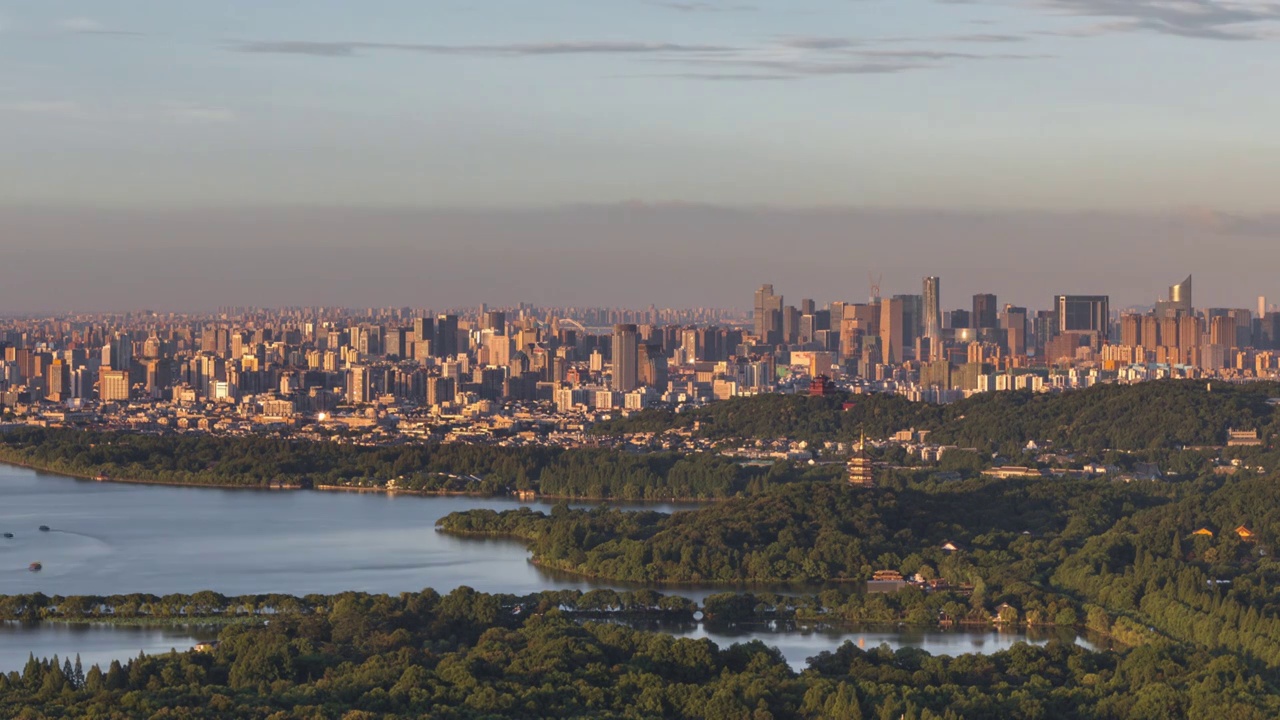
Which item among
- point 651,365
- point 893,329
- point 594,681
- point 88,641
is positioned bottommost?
point 88,641

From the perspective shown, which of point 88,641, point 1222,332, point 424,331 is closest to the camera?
point 88,641

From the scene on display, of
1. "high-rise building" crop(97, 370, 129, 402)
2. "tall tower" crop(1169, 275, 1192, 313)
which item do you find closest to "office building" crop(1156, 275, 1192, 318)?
"tall tower" crop(1169, 275, 1192, 313)

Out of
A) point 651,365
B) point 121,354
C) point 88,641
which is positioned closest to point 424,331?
point 121,354

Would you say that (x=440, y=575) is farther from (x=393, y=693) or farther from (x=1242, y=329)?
(x=1242, y=329)

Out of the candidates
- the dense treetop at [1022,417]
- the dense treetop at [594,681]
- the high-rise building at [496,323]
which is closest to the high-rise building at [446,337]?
the high-rise building at [496,323]

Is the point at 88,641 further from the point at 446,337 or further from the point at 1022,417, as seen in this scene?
the point at 446,337

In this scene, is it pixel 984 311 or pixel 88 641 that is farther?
pixel 984 311
